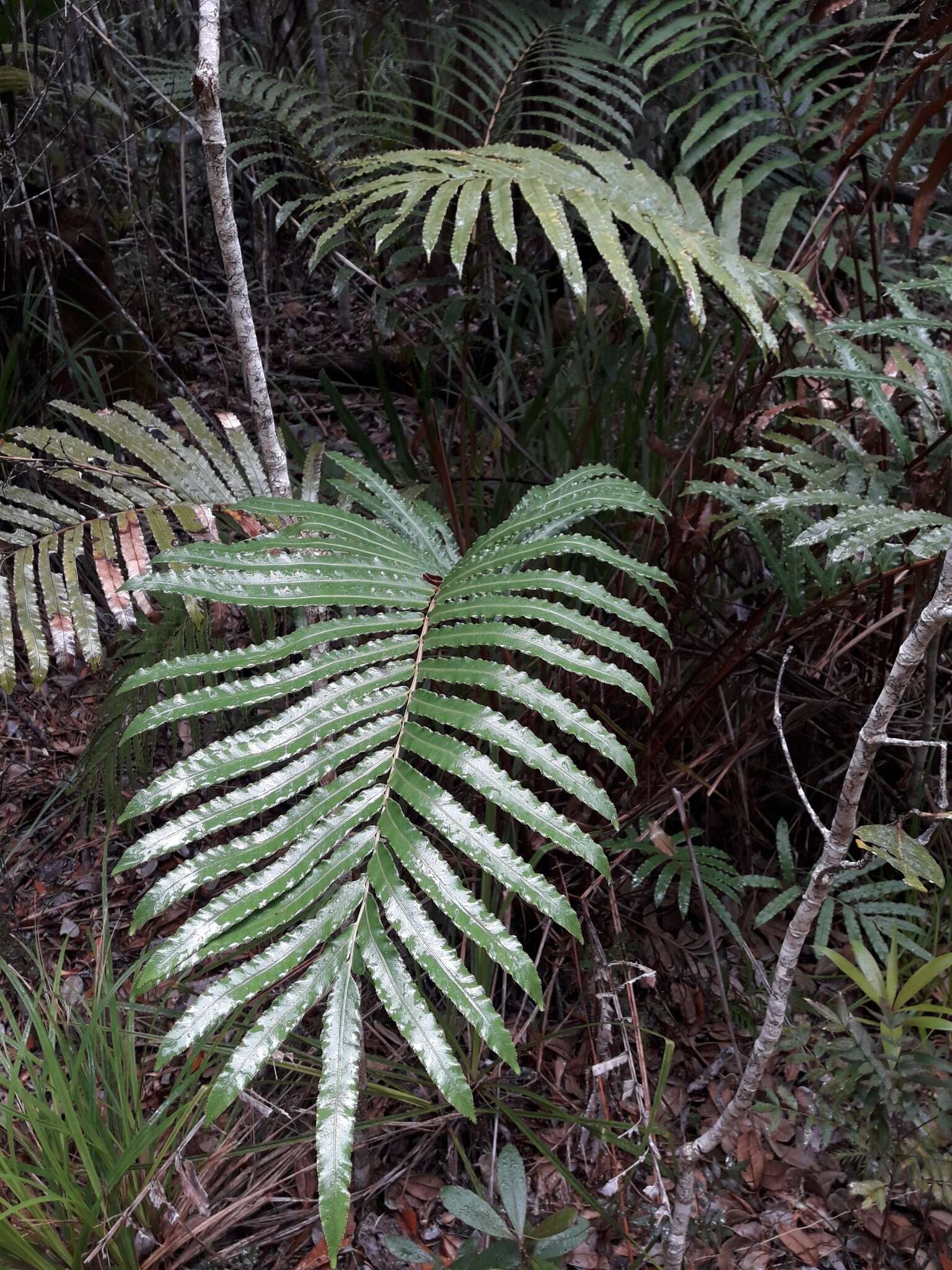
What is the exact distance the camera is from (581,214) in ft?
4.10

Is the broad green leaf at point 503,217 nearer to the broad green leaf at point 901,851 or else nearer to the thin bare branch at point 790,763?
the thin bare branch at point 790,763

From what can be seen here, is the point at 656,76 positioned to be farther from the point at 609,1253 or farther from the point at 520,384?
the point at 609,1253

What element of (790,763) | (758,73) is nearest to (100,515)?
(790,763)

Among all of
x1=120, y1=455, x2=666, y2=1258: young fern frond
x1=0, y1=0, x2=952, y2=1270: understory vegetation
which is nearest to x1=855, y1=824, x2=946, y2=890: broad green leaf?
x1=0, y1=0, x2=952, y2=1270: understory vegetation

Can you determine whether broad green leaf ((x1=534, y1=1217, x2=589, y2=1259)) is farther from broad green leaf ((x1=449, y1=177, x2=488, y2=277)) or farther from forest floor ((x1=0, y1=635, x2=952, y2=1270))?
broad green leaf ((x1=449, y1=177, x2=488, y2=277))

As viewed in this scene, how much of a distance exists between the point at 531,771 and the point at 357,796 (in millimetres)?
774

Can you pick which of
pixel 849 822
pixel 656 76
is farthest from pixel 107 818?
pixel 656 76

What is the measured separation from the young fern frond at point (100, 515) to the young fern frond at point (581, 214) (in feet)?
1.26

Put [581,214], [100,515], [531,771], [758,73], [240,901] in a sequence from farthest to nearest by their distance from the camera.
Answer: [758,73], [531,771], [100,515], [581,214], [240,901]

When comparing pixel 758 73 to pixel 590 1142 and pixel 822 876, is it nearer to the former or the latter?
pixel 822 876

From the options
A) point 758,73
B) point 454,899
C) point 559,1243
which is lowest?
point 559,1243

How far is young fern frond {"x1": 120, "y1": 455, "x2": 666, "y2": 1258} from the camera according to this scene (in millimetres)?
669

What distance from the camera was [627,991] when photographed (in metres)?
1.42

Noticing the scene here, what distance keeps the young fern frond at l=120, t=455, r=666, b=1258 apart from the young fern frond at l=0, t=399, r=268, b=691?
0.33 m
